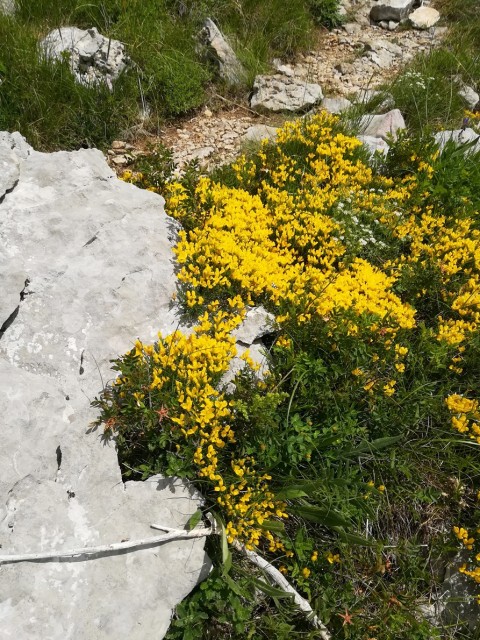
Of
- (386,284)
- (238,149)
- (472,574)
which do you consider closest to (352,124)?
(238,149)

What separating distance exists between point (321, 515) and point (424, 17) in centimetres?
1051

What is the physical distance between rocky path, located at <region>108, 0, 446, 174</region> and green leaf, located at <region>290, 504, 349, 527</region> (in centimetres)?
405

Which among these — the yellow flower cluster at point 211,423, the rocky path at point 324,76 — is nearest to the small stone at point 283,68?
the rocky path at point 324,76

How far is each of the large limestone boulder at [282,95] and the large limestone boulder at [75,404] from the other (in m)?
3.57

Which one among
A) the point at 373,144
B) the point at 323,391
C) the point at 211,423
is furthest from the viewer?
the point at 373,144

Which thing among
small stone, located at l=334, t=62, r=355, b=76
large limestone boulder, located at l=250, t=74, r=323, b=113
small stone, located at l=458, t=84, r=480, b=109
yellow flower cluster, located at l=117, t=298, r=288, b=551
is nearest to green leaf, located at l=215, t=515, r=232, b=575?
yellow flower cluster, located at l=117, t=298, r=288, b=551

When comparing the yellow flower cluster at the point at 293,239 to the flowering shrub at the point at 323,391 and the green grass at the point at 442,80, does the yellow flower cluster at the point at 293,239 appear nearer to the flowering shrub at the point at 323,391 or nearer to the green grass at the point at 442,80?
the flowering shrub at the point at 323,391

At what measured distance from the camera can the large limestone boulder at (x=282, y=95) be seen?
7.16 metres

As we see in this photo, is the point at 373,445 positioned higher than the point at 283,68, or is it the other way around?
the point at 283,68

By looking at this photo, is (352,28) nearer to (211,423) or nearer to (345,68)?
(345,68)

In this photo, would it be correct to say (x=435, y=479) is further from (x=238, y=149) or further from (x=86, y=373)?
A: (x=238, y=149)

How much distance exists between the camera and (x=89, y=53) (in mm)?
6113

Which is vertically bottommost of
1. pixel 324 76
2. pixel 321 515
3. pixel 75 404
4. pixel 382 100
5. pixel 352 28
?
pixel 321 515

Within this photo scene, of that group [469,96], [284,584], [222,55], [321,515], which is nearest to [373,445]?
[321,515]
